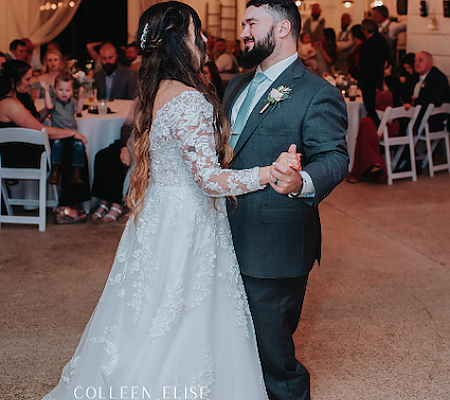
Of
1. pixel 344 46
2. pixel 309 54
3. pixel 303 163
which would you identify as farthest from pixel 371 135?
pixel 344 46

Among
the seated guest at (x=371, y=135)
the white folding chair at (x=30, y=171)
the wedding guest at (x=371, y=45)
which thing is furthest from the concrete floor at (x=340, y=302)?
the wedding guest at (x=371, y=45)

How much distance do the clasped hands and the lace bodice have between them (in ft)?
0.30

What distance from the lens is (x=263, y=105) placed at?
1.90 metres

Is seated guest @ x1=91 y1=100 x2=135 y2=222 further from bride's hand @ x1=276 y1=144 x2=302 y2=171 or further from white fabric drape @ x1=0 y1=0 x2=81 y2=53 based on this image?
white fabric drape @ x1=0 y1=0 x2=81 y2=53

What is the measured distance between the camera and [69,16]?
9836 mm

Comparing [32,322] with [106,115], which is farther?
[106,115]

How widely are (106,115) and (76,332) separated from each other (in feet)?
8.60

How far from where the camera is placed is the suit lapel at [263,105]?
6.20ft

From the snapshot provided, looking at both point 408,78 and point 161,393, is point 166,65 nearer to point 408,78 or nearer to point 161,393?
point 161,393

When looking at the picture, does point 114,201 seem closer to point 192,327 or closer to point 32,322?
point 32,322

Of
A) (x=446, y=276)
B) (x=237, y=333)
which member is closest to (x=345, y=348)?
(x=237, y=333)

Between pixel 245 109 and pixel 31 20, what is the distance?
8.54m

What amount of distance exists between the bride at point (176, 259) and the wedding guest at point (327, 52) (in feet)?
28.8

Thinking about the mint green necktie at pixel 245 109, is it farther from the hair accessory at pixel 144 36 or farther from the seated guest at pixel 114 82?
the seated guest at pixel 114 82
